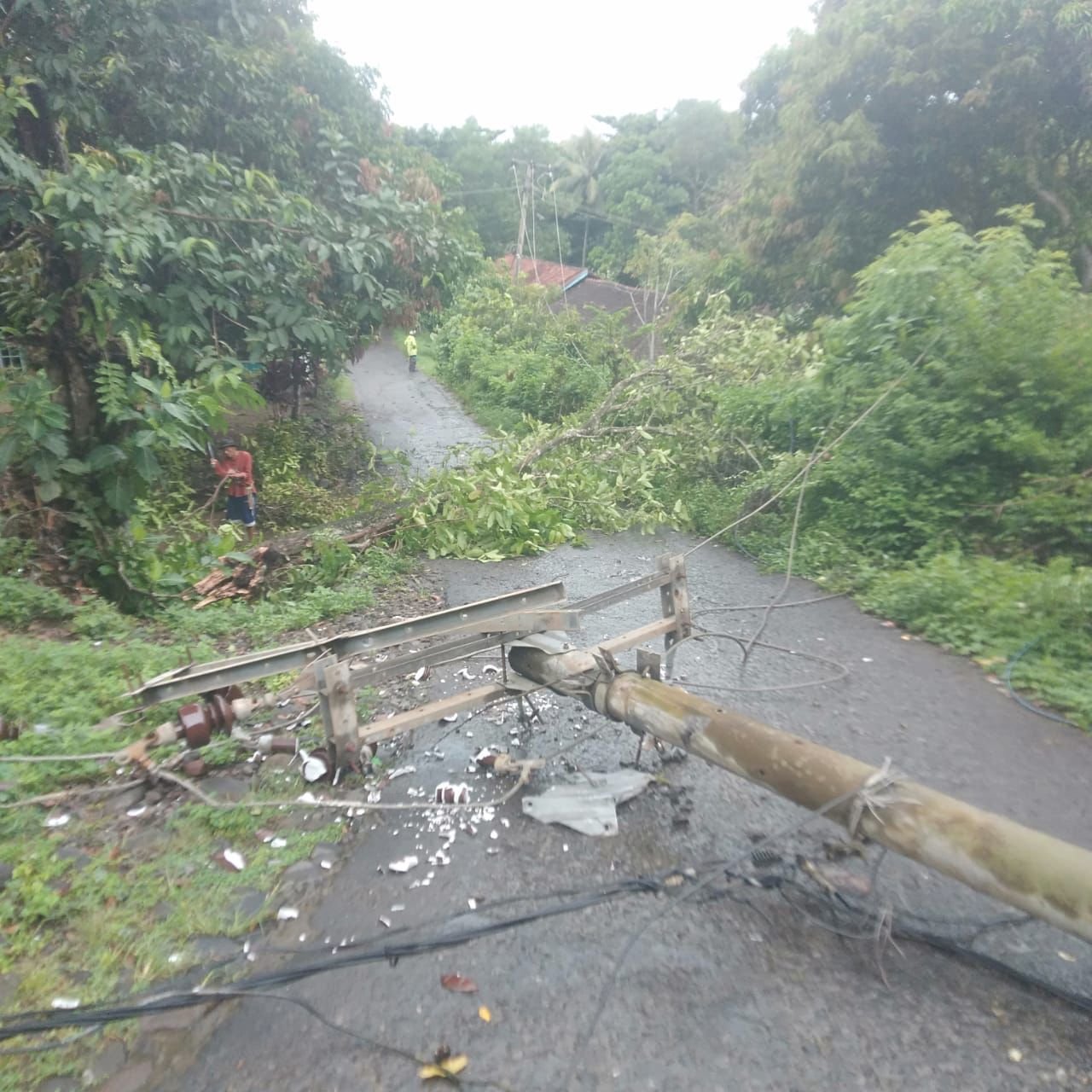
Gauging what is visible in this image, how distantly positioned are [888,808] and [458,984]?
1433 millimetres

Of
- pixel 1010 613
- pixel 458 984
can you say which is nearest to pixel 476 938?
pixel 458 984

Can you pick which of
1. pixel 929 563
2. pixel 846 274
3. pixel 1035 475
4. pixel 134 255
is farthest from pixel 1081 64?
pixel 134 255

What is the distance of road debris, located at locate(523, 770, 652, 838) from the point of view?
3.43m

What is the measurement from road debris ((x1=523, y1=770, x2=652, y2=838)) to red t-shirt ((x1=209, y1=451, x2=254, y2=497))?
6364mm

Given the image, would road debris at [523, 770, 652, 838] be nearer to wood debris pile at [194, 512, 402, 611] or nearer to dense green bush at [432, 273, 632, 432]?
wood debris pile at [194, 512, 402, 611]

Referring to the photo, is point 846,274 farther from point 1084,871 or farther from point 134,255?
point 1084,871

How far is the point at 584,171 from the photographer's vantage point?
3572 cm

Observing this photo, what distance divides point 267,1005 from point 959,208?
15577mm

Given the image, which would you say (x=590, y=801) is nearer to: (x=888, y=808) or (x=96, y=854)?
(x=888, y=808)

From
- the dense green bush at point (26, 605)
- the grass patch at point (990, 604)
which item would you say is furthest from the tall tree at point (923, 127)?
the dense green bush at point (26, 605)

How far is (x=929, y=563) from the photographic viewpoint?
250 inches

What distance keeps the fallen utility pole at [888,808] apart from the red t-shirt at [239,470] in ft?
21.6

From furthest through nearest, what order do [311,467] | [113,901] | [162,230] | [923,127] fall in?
[923,127], [311,467], [162,230], [113,901]

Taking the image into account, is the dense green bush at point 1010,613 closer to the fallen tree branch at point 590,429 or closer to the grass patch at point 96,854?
the grass patch at point 96,854
